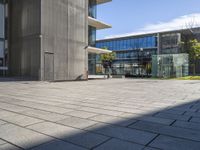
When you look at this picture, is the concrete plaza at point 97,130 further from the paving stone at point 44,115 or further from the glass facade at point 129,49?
the glass facade at point 129,49

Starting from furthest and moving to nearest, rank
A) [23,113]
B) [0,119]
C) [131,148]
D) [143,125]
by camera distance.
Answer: [23,113] < [0,119] < [143,125] < [131,148]

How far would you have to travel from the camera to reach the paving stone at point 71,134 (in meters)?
3.14

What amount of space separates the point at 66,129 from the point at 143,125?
1.49m

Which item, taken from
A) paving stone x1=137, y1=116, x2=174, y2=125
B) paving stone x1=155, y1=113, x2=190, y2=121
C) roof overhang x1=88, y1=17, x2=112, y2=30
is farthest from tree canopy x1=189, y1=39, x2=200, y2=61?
paving stone x1=137, y1=116, x2=174, y2=125

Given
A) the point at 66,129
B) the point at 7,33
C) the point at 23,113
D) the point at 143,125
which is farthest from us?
the point at 7,33

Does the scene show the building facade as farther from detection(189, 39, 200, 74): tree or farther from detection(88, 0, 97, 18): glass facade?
detection(88, 0, 97, 18): glass facade

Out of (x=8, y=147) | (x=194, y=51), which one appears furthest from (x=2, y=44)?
(x=194, y=51)

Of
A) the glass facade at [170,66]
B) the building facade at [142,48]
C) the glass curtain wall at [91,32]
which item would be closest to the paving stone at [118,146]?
the glass curtain wall at [91,32]

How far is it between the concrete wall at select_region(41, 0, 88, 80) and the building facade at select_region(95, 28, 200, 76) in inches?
848

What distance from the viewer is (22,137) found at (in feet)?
10.9

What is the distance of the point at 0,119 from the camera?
4.47 meters

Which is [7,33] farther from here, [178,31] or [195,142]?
[178,31]

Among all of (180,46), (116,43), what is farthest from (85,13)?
(116,43)

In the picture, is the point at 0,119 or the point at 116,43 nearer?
the point at 0,119
